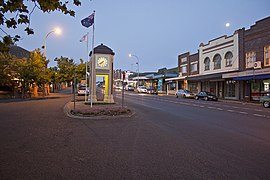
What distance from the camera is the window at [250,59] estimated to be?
1175 inches

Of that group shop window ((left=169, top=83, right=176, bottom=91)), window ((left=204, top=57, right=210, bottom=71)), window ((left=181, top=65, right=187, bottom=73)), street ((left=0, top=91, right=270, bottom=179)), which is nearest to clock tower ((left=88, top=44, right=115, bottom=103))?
street ((left=0, top=91, right=270, bottom=179))

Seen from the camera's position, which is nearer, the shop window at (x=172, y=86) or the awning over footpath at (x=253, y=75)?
the awning over footpath at (x=253, y=75)

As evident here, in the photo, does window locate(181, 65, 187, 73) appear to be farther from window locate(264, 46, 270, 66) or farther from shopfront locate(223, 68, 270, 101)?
window locate(264, 46, 270, 66)

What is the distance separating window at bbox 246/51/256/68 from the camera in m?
29.8

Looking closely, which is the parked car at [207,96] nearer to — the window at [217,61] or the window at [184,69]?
the window at [217,61]

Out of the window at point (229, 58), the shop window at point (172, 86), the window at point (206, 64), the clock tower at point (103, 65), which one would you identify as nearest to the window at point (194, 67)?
the window at point (206, 64)

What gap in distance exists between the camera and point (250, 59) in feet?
99.8

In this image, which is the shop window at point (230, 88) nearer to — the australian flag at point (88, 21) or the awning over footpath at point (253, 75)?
the awning over footpath at point (253, 75)

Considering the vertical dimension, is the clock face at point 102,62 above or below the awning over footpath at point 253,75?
above

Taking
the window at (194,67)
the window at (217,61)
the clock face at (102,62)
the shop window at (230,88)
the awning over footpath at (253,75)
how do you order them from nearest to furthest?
the clock face at (102,62)
the awning over footpath at (253,75)
the shop window at (230,88)
the window at (217,61)
the window at (194,67)

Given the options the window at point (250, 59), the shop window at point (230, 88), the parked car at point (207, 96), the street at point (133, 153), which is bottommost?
the street at point (133, 153)

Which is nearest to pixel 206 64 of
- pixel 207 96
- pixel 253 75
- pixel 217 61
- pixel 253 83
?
pixel 217 61

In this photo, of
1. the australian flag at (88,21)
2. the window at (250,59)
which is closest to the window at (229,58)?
the window at (250,59)

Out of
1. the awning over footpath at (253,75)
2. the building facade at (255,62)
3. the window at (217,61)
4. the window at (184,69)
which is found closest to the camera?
the awning over footpath at (253,75)
